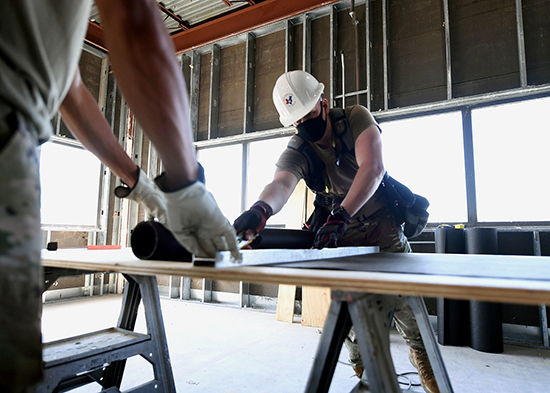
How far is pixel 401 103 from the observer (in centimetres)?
410

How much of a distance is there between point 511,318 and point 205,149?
4643mm

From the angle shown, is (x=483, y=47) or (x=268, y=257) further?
(x=483, y=47)

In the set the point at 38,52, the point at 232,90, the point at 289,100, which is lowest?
the point at 38,52

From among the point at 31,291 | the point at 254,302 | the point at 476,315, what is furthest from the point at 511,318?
the point at 31,291

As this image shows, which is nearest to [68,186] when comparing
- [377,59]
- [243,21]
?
[243,21]

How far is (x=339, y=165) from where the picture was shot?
2270mm

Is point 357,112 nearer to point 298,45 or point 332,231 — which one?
point 332,231

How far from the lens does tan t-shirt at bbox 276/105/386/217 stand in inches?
85.1

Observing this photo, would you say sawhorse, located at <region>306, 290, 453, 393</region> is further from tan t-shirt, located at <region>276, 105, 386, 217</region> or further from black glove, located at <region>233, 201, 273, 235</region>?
tan t-shirt, located at <region>276, 105, 386, 217</region>

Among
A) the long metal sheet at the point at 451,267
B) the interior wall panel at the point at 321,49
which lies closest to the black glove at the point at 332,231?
the long metal sheet at the point at 451,267

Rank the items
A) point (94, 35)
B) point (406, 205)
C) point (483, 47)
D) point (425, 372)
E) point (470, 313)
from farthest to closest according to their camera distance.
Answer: point (94, 35), point (483, 47), point (470, 313), point (406, 205), point (425, 372)

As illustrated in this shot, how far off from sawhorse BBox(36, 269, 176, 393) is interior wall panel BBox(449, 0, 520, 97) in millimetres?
3778

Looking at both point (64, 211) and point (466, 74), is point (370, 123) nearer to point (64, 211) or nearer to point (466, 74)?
point (466, 74)

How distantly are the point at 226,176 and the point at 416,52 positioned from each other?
3122mm
